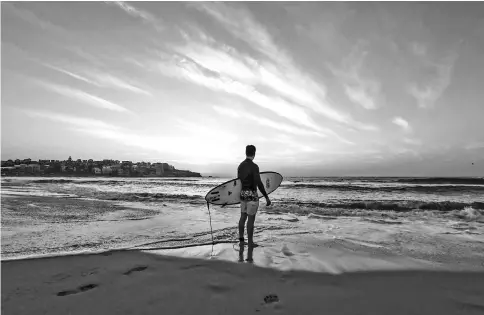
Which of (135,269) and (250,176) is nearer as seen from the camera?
(135,269)

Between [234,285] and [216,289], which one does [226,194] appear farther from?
[216,289]

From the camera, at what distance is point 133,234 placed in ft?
23.0

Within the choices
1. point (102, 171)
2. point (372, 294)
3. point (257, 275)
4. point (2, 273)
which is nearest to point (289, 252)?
point (257, 275)

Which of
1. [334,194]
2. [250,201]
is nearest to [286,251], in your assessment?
[250,201]

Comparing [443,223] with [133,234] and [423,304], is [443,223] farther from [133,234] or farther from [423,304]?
[133,234]

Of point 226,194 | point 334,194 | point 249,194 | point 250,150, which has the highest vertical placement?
point 250,150

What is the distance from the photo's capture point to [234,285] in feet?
12.3

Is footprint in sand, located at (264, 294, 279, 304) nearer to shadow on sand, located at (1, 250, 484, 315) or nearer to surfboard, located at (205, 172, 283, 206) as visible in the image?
shadow on sand, located at (1, 250, 484, 315)

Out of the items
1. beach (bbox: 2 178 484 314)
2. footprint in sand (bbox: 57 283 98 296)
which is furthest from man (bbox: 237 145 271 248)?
footprint in sand (bbox: 57 283 98 296)

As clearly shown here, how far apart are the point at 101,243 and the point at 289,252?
4355mm

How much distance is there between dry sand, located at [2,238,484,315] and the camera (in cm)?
312

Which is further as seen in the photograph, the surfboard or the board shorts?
the surfboard

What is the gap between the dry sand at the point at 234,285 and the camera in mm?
3117

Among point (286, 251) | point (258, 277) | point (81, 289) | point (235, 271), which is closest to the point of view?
point (81, 289)
